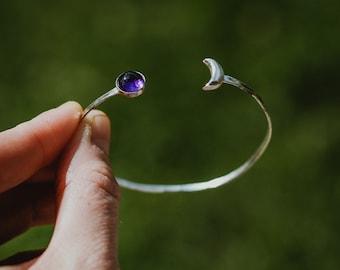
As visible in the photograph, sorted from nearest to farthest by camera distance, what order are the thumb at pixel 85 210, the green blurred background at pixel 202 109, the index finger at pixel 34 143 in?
1. the thumb at pixel 85 210
2. the index finger at pixel 34 143
3. the green blurred background at pixel 202 109

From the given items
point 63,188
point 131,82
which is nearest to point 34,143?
point 63,188

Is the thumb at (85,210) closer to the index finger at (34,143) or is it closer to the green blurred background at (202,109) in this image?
the index finger at (34,143)

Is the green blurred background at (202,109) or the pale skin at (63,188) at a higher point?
the pale skin at (63,188)

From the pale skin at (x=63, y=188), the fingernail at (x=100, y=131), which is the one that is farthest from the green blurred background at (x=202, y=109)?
the fingernail at (x=100, y=131)

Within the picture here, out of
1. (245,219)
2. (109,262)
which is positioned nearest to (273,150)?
(245,219)

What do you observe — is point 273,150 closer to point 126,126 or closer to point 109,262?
point 126,126

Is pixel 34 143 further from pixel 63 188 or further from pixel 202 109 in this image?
pixel 202 109

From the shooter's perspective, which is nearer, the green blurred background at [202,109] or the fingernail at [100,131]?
the fingernail at [100,131]

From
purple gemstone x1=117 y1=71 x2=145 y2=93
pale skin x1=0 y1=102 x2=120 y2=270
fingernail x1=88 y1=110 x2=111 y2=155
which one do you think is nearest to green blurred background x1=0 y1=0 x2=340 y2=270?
pale skin x1=0 y1=102 x2=120 y2=270
